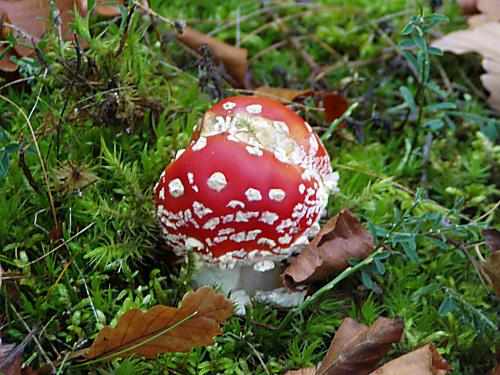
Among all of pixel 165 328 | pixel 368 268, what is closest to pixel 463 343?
pixel 368 268

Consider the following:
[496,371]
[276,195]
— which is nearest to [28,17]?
[276,195]

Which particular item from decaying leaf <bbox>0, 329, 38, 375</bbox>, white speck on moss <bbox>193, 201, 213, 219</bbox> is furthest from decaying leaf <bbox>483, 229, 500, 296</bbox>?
decaying leaf <bbox>0, 329, 38, 375</bbox>

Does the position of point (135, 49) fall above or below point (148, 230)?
above

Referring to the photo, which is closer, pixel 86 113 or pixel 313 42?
pixel 86 113

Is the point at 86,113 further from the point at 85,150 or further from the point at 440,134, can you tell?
the point at 440,134

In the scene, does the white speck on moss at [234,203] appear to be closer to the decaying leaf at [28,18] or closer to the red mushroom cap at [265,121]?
the red mushroom cap at [265,121]

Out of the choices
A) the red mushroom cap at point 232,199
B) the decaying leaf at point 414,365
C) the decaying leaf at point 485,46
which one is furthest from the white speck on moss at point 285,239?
the decaying leaf at point 485,46

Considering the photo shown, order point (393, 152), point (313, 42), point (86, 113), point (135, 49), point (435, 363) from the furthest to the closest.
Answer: point (313, 42) → point (393, 152) → point (135, 49) → point (86, 113) → point (435, 363)
